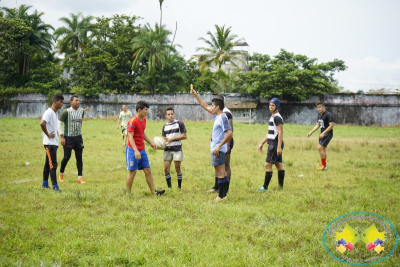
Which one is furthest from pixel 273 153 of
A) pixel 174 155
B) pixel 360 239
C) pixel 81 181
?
pixel 81 181

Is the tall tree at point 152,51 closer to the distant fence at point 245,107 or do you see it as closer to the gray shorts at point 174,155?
the distant fence at point 245,107

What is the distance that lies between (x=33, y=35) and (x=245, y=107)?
26348 millimetres

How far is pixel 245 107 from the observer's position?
3422 cm

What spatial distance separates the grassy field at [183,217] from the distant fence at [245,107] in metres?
23.6

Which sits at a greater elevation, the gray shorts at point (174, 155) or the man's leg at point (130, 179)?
the gray shorts at point (174, 155)

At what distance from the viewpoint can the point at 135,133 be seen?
23.4 feet

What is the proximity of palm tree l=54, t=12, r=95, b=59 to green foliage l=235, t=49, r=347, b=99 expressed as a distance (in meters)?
21.9

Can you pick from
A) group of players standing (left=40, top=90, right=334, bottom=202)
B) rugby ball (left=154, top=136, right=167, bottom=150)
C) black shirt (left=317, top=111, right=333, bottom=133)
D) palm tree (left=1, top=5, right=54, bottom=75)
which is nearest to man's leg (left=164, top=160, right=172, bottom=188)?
group of players standing (left=40, top=90, right=334, bottom=202)

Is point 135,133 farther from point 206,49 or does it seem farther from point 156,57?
point 206,49

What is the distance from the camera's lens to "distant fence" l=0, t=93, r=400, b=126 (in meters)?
32.2

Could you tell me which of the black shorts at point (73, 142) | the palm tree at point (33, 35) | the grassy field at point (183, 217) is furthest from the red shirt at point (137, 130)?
the palm tree at point (33, 35)

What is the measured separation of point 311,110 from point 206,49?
17.5 meters

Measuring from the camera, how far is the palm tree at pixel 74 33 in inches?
1774

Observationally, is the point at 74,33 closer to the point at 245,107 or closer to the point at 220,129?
the point at 245,107
